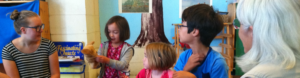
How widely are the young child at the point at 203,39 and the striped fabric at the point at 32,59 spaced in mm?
1147

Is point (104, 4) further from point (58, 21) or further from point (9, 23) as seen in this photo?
point (9, 23)

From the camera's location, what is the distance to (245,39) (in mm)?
869

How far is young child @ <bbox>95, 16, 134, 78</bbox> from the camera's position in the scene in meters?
1.50

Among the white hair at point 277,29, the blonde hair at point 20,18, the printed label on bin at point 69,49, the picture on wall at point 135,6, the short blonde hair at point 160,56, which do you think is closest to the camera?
the white hair at point 277,29

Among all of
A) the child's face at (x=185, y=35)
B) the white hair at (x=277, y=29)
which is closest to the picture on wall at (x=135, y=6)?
the child's face at (x=185, y=35)

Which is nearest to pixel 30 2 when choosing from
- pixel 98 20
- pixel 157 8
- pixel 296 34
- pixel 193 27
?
pixel 98 20

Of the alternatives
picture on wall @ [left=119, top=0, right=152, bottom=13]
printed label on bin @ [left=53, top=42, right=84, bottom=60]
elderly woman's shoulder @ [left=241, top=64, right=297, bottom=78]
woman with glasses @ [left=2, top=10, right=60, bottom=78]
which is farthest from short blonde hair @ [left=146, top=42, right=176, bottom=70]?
picture on wall @ [left=119, top=0, right=152, bottom=13]

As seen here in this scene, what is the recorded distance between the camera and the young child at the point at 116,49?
150cm

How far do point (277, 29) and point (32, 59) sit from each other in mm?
1654

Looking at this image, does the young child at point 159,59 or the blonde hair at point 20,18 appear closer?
the young child at point 159,59

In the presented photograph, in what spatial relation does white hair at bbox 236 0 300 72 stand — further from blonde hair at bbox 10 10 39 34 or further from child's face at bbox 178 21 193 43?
blonde hair at bbox 10 10 39 34

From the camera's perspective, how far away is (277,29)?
27.3 inches

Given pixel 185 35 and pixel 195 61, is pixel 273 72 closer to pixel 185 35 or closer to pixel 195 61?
pixel 195 61

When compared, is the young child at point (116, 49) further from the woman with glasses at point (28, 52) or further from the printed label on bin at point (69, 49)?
the printed label on bin at point (69, 49)
